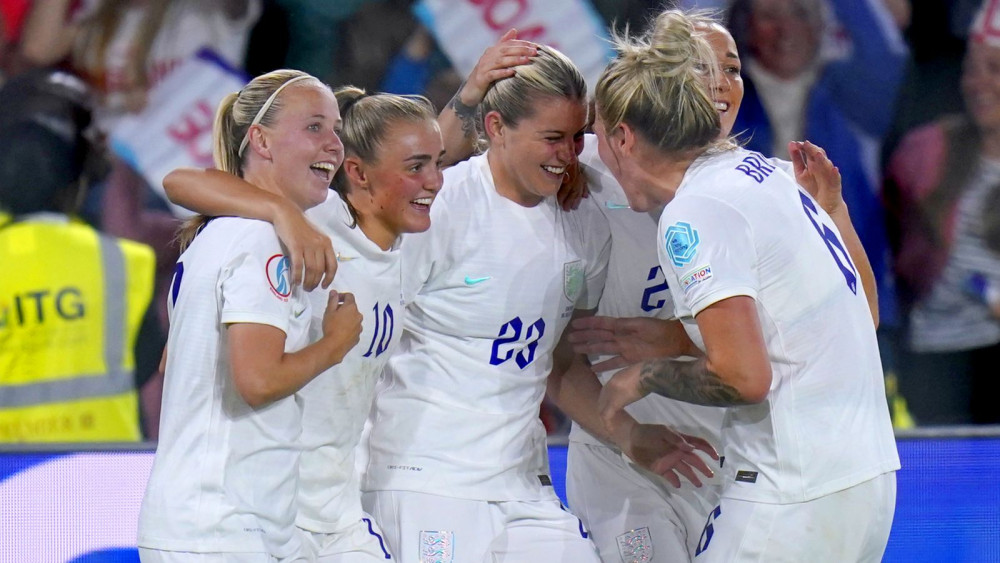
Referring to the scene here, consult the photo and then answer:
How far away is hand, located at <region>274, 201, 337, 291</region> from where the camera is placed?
2441mm

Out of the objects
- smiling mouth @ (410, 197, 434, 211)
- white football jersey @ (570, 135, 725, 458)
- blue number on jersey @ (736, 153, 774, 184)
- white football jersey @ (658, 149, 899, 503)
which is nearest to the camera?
white football jersey @ (658, 149, 899, 503)

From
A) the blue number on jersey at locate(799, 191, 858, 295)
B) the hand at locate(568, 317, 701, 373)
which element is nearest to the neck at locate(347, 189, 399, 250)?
the hand at locate(568, 317, 701, 373)

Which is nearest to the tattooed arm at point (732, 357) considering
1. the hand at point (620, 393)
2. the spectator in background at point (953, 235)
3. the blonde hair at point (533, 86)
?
the hand at point (620, 393)

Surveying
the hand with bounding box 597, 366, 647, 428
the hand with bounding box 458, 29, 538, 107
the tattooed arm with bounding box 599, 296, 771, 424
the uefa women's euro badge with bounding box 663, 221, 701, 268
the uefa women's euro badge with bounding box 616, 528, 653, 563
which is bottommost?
the uefa women's euro badge with bounding box 616, 528, 653, 563

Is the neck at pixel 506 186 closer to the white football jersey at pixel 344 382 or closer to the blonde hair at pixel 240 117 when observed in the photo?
the white football jersey at pixel 344 382

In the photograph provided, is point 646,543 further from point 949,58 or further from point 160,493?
point 949,58

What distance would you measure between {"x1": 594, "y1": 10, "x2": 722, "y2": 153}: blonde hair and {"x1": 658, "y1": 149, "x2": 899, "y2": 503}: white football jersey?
0.44 feet

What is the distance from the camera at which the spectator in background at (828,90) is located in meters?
5.48

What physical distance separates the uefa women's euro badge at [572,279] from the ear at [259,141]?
88 cm

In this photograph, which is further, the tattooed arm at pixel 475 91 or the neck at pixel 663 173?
the tattooed arm at pixel 475 91

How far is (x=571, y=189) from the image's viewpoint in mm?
3166

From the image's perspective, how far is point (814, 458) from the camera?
2434mm

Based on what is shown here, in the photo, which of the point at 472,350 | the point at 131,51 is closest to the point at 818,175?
the point at 472,350

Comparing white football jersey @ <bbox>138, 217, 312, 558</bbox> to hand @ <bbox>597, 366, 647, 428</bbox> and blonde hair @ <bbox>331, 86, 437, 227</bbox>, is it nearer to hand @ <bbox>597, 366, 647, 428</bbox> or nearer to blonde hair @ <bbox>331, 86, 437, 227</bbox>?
blonde hair @ <bbox>331, 86, 437, 227</bbox>
